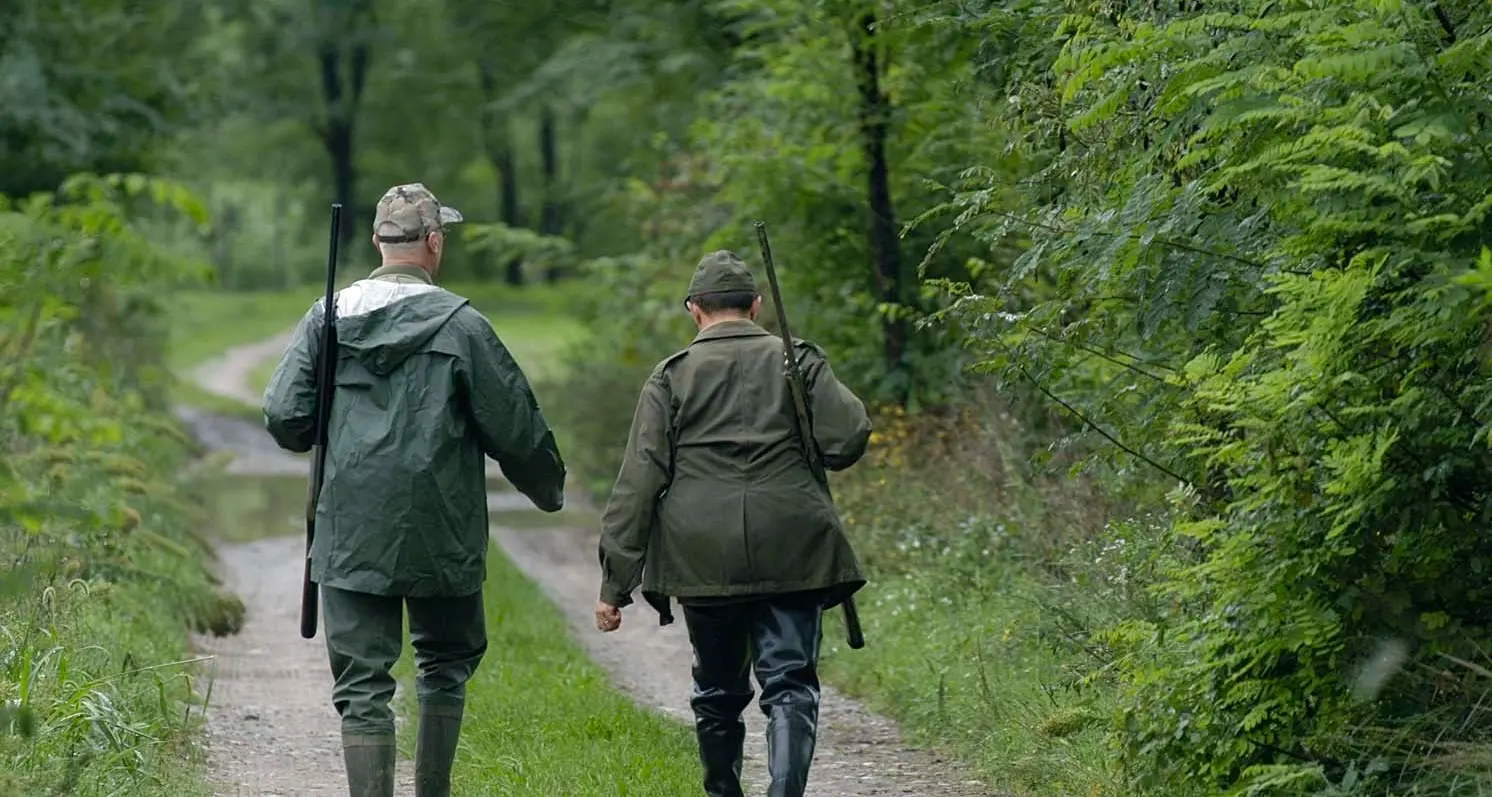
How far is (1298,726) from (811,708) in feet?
4.94

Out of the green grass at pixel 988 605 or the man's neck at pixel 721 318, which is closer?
Result: the man's neck at pixel 721 318

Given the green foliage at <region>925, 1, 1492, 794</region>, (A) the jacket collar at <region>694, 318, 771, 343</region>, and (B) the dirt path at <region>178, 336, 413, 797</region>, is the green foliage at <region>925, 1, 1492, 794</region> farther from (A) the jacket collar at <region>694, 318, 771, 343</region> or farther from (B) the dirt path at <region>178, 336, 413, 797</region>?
(B) the dirt path at <region>178, 336, 413, 797</region>

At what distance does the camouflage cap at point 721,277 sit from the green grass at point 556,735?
1850mm

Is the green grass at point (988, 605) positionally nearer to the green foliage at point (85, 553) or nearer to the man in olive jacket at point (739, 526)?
the man in olive jacket at point (739, 526)

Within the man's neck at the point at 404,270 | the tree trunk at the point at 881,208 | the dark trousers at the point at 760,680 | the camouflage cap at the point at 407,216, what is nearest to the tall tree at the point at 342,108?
the tree trunk at the point at 881,208

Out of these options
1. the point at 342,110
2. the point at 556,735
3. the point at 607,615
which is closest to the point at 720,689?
the point at 607,615

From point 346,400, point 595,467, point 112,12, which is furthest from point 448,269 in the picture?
point 346,400

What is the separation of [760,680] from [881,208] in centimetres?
771

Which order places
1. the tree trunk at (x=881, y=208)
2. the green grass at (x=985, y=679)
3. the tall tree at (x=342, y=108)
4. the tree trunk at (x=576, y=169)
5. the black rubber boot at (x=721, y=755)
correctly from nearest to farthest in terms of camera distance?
1. the black rubber boot at (x=721, y=755)
2. the green grass at (x=985, y=679)
3. the tree trunk at (x=881, y=208)
4. the tall tree at (x=342, y=108)
5. the tree trunk at (x=576, y=169)

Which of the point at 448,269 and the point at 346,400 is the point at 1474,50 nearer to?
the point at 346,400

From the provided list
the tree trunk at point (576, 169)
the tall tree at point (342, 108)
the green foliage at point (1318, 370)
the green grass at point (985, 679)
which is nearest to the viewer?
the green foliage at point (1318, 370)

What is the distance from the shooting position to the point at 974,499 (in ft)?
36.4

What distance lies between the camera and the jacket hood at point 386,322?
6.04 m

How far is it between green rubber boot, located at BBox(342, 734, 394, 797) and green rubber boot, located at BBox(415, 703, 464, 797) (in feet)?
0.63
